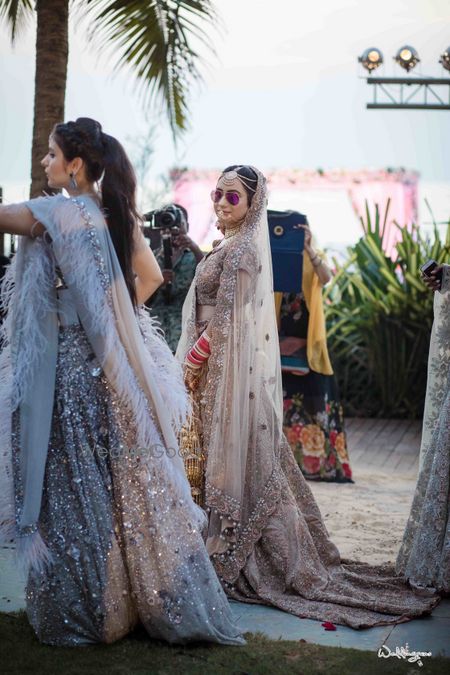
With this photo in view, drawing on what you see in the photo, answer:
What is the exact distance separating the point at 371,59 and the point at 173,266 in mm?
6810

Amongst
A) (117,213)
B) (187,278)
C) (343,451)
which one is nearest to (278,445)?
(117,213)

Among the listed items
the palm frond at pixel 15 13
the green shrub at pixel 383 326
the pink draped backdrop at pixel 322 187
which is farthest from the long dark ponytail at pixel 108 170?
the pink draped backdrop at pixel 322 187

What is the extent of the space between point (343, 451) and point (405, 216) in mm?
7884

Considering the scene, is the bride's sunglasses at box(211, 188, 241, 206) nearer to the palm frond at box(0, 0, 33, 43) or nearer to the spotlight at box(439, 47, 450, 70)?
the palm frond at box(0, 0, 33, 43)

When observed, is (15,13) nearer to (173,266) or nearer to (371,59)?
(173,266)

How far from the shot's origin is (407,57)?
40.6 ft

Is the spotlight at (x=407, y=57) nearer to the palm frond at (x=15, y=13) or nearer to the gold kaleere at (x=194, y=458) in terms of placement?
the palm frond at (x=15, y=13)

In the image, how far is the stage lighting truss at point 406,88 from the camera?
12453mm

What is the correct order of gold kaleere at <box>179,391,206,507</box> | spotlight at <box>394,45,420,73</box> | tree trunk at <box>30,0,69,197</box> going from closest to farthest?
gold kaleere at <box>179,391,206,507</box>
tree trunk at <box>30,0,69,197</box>
spotlight at <box>394,45,420,73</box>

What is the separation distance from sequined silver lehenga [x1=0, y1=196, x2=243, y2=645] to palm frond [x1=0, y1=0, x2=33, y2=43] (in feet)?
15.8

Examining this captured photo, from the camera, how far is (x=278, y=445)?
4.78 metres

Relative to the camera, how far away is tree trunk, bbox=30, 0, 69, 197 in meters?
7.04

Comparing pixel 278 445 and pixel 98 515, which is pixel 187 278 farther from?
pixel 98 515

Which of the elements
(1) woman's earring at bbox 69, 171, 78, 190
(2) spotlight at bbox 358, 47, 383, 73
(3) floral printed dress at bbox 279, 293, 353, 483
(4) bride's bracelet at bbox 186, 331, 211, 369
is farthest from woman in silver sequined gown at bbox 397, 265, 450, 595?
(2) spotlight at bbox 358, 47, 383, 73
